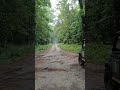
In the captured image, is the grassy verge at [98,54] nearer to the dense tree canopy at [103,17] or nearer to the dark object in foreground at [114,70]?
the dense tree canopy at [103,17]

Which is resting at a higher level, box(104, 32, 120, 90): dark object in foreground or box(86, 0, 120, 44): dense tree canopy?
box(86, 0, 120, 44): dense tree canopy

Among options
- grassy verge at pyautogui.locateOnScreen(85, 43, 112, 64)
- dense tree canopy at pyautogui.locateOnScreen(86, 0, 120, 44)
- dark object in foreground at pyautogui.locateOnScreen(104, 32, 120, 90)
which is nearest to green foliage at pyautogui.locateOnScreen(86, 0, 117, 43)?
dense tree canopy at pyautogui.locateOnScreen(86, 0, 120, 44)

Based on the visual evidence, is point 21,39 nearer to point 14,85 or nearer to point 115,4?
point 115,4

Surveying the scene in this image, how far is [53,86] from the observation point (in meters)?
10.4

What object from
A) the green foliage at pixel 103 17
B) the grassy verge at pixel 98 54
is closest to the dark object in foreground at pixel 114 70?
the grassy verge at pixel 98 54

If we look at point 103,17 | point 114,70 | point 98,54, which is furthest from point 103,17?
point 114,70

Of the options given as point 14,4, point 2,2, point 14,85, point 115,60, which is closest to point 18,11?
point 14,4

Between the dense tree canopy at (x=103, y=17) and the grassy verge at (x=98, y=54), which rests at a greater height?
the dense tree canopy at (x=103, y=17)

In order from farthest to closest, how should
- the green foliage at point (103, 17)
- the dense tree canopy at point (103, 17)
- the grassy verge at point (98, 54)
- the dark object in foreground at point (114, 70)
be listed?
the green foliage at point (103, 17)
the dense tree canopy at point (103, 17)
the grassy verge at point (98, 54)
the dark object in foreground at point (114, 70)

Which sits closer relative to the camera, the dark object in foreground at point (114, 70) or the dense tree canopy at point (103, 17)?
the dark object in foreground at point (114, 70)

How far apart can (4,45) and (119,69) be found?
2165cm

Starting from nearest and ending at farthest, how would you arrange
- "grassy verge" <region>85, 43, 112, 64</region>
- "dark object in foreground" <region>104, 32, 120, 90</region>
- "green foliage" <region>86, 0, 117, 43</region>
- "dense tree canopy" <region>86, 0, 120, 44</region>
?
"dark object in foreground" <region>104, 32, 120, 90</region>, "grassy verge" <region>85, 43, 112, 64</region>, "dense tree canopy" <region>86, 0, 120, 44</region>, "green foliage" <region>86, 0, 117, 43</region>

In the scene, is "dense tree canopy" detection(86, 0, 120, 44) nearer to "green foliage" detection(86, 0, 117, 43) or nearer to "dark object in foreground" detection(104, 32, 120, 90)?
"green foliage" detection(86, 0, 117, 43)

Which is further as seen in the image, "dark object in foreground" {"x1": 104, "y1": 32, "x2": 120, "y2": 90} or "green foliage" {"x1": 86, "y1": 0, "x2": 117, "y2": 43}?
"green foliage" {"x1": 86, "y1": 0, "x2": 117, "y2": 43}
